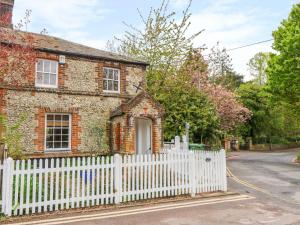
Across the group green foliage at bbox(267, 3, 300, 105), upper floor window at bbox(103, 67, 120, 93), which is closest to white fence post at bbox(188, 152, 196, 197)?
upper floor window at bbox(103, 67, 120, 93)

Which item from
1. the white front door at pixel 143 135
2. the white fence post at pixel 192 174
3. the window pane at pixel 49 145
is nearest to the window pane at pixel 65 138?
the window pane at pixel 49 145

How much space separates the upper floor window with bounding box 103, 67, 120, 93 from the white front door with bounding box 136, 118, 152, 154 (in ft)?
7.34

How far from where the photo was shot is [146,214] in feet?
26.0

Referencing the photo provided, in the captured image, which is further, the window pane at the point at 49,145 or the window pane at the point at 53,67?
the window pane at the point at 53,67

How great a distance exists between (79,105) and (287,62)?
52.1ft

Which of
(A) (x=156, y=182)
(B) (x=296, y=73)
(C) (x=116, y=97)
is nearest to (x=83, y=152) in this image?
(C) (x=116, y=97)

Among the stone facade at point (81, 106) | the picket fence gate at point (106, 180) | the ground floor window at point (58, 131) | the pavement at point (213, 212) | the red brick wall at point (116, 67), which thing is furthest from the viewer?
the red brick wall at point (116, 67)

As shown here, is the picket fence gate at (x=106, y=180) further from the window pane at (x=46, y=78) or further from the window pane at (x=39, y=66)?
the window pane at (x=39, y=66)

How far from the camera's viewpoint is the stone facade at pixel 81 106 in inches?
559

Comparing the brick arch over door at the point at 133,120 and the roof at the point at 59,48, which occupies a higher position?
the roof at the point at 59,48

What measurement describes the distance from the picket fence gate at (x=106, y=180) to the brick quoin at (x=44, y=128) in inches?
196

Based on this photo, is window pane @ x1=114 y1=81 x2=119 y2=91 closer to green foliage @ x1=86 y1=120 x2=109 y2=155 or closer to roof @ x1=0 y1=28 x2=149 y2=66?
roof @ x1=0 y1=28 x2=149 y2=66

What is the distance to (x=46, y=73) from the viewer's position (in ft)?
48.9

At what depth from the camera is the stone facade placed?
14.2 meters
